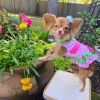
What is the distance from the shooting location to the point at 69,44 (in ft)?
4.39

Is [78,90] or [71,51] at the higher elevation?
[71,51]

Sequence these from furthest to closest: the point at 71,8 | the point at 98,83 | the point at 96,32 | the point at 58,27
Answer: the point at 71,8 → the point at 96,32 → the point at 98,83 → the point at 58,27

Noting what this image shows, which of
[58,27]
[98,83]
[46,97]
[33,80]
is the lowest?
[98,83]

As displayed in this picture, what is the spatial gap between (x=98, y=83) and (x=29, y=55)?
2.79 ft

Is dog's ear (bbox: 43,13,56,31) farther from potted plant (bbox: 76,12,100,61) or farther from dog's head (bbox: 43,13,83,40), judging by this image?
potted plant (bbox: 76,12,100,61)

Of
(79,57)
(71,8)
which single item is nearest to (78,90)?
(79,57)

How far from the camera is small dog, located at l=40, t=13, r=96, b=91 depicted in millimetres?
1271

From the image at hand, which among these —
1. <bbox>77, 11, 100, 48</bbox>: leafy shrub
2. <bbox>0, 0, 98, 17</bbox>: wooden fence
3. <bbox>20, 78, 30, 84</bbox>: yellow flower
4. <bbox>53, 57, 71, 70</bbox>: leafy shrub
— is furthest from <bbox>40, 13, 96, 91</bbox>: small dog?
<bbox>0, 0, 98, 17</bbox>: wooden fence

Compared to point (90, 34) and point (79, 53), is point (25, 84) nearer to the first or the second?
point (79, 53)

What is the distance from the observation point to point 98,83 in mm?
1943

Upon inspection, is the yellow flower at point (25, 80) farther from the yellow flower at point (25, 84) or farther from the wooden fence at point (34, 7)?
the wooden fence at point (34, 7)

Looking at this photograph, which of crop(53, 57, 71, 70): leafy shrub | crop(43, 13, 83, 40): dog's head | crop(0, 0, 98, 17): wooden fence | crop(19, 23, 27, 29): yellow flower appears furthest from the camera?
crop(0, 0, 98, 17): wooden fence

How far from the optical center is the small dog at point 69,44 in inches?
50.1

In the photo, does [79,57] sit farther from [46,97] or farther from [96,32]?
[96,32]
